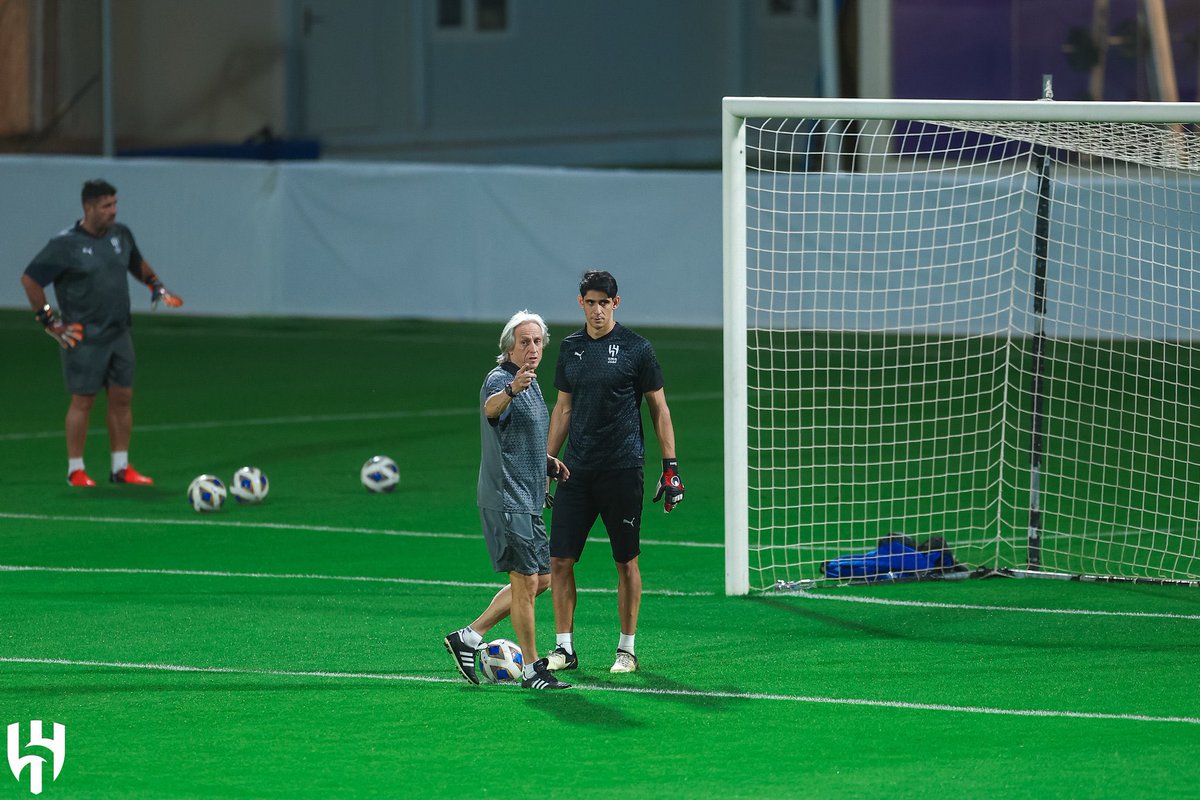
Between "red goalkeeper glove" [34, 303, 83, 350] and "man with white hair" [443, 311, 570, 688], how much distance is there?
696 cm

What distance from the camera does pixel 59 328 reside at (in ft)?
49.6

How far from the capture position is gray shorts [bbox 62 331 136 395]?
50.6 feet

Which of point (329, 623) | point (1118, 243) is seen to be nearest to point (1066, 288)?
point (1118, 243)

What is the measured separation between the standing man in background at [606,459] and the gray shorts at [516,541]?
0.53 m

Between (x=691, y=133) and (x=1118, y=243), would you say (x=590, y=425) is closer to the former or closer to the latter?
(x=1118, y=243)

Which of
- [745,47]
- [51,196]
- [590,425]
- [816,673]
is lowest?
[816,673]

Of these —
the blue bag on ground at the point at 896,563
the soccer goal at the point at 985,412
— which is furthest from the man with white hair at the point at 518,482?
the blue bag on ground at the point at 896,563

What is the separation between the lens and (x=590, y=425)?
31.2 ft

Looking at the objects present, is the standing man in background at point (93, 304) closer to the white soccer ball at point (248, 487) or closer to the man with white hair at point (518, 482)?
the white soccer ball at point (248, 487)

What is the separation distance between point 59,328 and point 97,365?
18.7 inches

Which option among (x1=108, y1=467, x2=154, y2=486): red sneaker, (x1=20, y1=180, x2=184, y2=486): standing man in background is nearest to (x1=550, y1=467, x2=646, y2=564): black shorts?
(x1=20, y1=180, x2=184, y2=486): standing man in background

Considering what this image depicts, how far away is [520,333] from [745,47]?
31442mm

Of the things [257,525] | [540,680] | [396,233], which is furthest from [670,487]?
[396,233]

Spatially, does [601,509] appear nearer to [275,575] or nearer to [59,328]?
[275,575]
